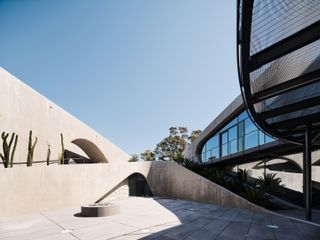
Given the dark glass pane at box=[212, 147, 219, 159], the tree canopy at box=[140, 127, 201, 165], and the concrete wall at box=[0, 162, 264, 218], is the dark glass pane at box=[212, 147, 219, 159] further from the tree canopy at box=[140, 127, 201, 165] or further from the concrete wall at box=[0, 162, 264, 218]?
the tree canopy at box=[140, 127, 201, 165]

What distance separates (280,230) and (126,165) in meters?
11.9

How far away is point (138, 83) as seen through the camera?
1848 centimetres

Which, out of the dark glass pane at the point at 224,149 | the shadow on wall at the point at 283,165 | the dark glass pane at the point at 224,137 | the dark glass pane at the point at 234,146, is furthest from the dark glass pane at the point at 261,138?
the shadow on wall at the point at 283,165

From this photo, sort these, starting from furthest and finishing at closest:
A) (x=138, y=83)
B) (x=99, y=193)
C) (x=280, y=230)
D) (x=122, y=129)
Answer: (x=122, y=129) < (x=138, y=83) < (x=99, y=193) < (x=280, y=230)

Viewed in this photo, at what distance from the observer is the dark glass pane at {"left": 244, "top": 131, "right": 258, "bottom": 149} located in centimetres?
1370

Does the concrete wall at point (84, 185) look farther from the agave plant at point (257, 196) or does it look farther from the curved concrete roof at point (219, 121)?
the curved concrete roof at point (219, 121)

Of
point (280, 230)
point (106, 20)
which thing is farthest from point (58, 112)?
point (280, 230)

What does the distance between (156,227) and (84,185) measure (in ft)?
24.3

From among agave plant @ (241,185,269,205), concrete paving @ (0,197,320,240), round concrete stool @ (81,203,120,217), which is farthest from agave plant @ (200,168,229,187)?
round concrete stool @ (81,203,120,217)

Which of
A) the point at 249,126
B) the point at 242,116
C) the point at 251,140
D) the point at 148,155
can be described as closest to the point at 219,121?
the point at 242,116

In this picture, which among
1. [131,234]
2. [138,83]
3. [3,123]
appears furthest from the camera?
[138,83]

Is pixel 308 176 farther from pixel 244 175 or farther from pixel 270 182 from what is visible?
pixel 244 175

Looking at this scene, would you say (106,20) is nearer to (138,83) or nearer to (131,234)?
(138,83)

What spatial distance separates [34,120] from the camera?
15.0 meters
